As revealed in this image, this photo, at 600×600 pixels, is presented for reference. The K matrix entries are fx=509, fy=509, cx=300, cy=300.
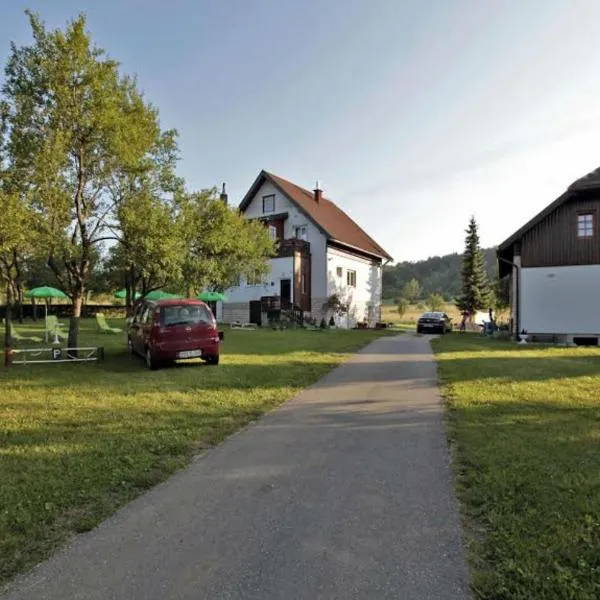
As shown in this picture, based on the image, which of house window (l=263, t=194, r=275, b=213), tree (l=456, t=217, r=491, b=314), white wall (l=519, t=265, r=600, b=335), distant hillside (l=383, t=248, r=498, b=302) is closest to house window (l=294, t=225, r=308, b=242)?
house window (l=263, t=194, r=275, b=213)

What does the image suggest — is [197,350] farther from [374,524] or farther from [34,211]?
[374,524]

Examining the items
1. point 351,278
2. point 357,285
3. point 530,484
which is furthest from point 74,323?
point 357,285

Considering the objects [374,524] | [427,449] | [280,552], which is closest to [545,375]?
[427,449]

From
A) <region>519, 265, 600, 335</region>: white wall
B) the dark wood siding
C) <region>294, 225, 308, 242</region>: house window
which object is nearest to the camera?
the dark wood siding

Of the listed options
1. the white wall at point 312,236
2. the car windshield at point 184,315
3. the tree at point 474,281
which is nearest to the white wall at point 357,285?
the white wall at point 312,236

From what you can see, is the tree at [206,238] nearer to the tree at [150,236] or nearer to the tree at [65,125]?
the tree at [150,236]

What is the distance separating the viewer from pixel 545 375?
11570 millimetres

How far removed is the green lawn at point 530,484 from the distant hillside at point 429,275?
7997 cm

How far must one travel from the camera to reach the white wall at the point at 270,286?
3291cm

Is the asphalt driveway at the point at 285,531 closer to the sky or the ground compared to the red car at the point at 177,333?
closer to the ground

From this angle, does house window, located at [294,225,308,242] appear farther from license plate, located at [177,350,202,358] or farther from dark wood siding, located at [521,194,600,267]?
license plate, located at [177,350,202,358]

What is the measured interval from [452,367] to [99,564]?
11.2 metres

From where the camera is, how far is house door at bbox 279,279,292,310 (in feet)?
107

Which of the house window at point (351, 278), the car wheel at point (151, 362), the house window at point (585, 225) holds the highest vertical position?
the house window at point (585, 225)
